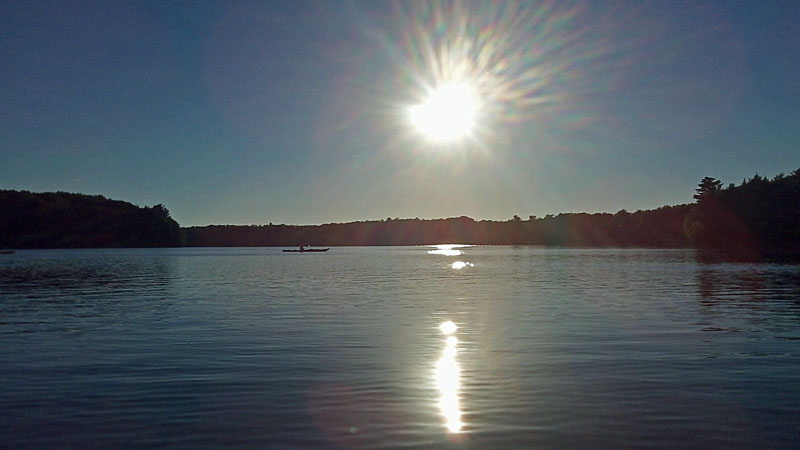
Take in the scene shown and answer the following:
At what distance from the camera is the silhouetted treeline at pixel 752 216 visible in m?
168

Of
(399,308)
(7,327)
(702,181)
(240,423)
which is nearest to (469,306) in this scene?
(399,308)

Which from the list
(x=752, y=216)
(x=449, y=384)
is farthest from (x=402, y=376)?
(x=752, y=216)

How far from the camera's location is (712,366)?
78.0 feet

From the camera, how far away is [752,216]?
171125mm

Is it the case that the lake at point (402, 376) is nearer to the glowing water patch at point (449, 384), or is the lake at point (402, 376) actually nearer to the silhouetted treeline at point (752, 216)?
the glowing water patch at point (449, 384)

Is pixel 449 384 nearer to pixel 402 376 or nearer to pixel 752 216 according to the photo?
pixel 402 376

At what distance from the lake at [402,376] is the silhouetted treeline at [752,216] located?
139 meters

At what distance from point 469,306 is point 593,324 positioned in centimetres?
1277

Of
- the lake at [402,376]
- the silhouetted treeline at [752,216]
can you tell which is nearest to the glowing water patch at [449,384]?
the lake at [402,376]

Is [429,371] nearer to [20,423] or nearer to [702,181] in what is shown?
[20,423]

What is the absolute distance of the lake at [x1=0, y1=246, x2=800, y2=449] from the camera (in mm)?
15602

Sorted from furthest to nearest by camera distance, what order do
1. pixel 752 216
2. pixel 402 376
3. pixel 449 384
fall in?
pixel 752 216
pixel 402 376
pixel 449 384

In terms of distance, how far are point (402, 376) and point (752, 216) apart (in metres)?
174

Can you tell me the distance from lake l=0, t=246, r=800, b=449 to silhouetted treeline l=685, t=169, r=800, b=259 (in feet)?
455
